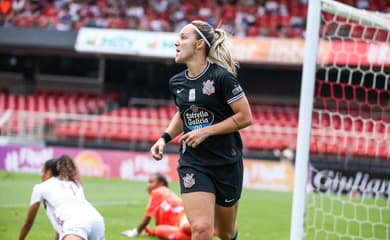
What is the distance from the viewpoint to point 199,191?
6387 millimetres

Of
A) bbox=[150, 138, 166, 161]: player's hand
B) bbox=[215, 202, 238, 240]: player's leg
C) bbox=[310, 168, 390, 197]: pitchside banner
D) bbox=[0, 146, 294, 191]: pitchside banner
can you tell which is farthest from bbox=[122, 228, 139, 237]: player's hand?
bbox=[0, 146, 294, 191]: pitchside banner

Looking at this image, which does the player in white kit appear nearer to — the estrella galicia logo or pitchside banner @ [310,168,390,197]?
the estrella galicia logo

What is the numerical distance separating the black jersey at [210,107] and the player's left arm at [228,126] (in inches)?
2.7

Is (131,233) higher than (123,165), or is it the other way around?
(131,233)

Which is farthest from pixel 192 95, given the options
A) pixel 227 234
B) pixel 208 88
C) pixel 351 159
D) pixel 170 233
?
pixel 351 159

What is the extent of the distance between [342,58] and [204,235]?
62.1 ft

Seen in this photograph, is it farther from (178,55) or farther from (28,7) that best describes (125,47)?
(178,55)

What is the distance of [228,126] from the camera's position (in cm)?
644

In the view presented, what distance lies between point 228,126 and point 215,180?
447 mm

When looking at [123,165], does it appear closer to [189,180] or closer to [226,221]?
[226,221]

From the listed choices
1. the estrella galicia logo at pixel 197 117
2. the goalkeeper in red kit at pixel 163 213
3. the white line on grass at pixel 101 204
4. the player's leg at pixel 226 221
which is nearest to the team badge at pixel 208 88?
the estrella galicia logo at pixel 197 117

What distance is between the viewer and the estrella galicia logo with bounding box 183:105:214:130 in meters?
6.60

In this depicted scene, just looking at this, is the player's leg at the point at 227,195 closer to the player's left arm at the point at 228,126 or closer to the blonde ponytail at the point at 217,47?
the player's left arm at the point at 228,126

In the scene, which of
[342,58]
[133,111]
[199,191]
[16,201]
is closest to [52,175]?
[199,191]
